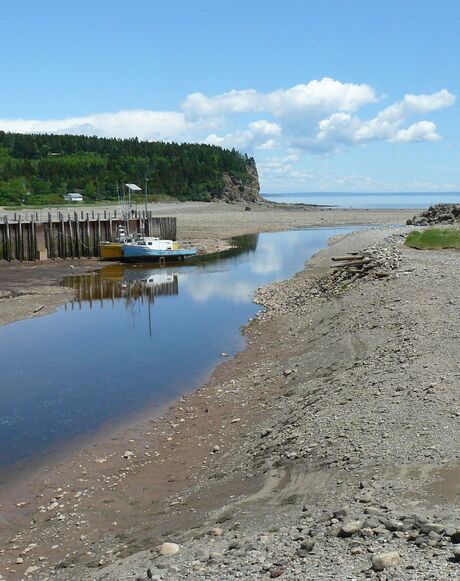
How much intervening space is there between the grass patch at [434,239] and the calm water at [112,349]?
32.2 ft

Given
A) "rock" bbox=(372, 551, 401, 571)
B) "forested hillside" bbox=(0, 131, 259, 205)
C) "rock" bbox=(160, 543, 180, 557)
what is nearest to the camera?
"rock" bbox=(372, 551, 401, 571)

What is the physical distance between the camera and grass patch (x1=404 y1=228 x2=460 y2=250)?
1548 inches

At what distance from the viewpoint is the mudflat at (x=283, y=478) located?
30.4 feet

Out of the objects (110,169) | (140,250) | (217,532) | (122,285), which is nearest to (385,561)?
(217,532)

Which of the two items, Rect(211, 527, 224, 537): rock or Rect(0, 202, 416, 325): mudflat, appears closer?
Rect(211, 527, 224, 537): rock

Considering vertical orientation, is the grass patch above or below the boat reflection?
above

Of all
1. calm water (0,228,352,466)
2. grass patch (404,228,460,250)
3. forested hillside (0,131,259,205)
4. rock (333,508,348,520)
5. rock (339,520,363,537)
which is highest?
forested hillside (0,131,259,205)

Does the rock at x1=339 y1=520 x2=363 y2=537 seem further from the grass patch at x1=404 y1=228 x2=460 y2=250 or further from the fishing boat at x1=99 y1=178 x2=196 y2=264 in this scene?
the fishing boat at x1=99 y1=178 x2=196 y2=264

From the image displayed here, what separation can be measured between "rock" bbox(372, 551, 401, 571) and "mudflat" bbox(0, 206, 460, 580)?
13 millimetres

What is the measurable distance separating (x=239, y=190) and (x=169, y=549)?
16245 centimetres

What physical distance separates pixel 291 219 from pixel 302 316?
283 ft

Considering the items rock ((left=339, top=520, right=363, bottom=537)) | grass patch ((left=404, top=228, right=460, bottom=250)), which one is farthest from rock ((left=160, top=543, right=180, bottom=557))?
grass patch ((left=404, top=228, right=460, bottom=250))

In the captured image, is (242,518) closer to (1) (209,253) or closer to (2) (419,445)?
(2) (419,445)

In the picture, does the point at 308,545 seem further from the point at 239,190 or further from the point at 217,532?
the point at 239,190
